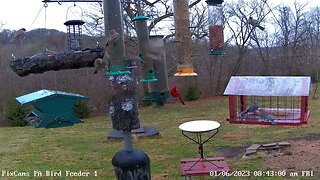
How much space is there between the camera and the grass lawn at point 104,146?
296 inches

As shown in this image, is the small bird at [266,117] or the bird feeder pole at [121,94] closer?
the bird feeder pole at [121,94]

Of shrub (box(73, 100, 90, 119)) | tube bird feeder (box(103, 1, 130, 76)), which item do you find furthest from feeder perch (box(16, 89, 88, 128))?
shrub (box(73, 100, 90, 119))

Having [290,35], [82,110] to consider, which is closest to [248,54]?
[290,35]

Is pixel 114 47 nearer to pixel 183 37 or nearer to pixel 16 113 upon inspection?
pixel 183 37

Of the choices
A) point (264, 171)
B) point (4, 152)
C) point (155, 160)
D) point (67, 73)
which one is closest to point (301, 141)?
point (264, 171)

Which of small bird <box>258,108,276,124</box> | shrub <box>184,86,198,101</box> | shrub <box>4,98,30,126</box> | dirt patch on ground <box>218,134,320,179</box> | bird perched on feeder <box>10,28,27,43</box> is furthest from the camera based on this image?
shrub <box>184,86,198,101</box>

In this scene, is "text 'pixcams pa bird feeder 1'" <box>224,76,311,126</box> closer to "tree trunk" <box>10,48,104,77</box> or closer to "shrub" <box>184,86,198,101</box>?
"tree trunk" <box>10,48,104,77</box>

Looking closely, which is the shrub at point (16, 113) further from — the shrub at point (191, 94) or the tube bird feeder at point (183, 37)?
the tube bird feeder at point (183, 37)

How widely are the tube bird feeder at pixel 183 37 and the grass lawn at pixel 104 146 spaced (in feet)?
5.60

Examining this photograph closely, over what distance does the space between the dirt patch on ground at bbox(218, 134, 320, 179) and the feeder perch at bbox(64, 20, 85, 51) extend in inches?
139

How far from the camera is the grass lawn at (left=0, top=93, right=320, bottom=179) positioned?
7.51 m

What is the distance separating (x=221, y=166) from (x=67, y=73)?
41.6ft

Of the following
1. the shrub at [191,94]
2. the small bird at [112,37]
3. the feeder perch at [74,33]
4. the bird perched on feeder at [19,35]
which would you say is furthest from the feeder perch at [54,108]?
the shrub at [191,94]

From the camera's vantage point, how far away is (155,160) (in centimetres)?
800
